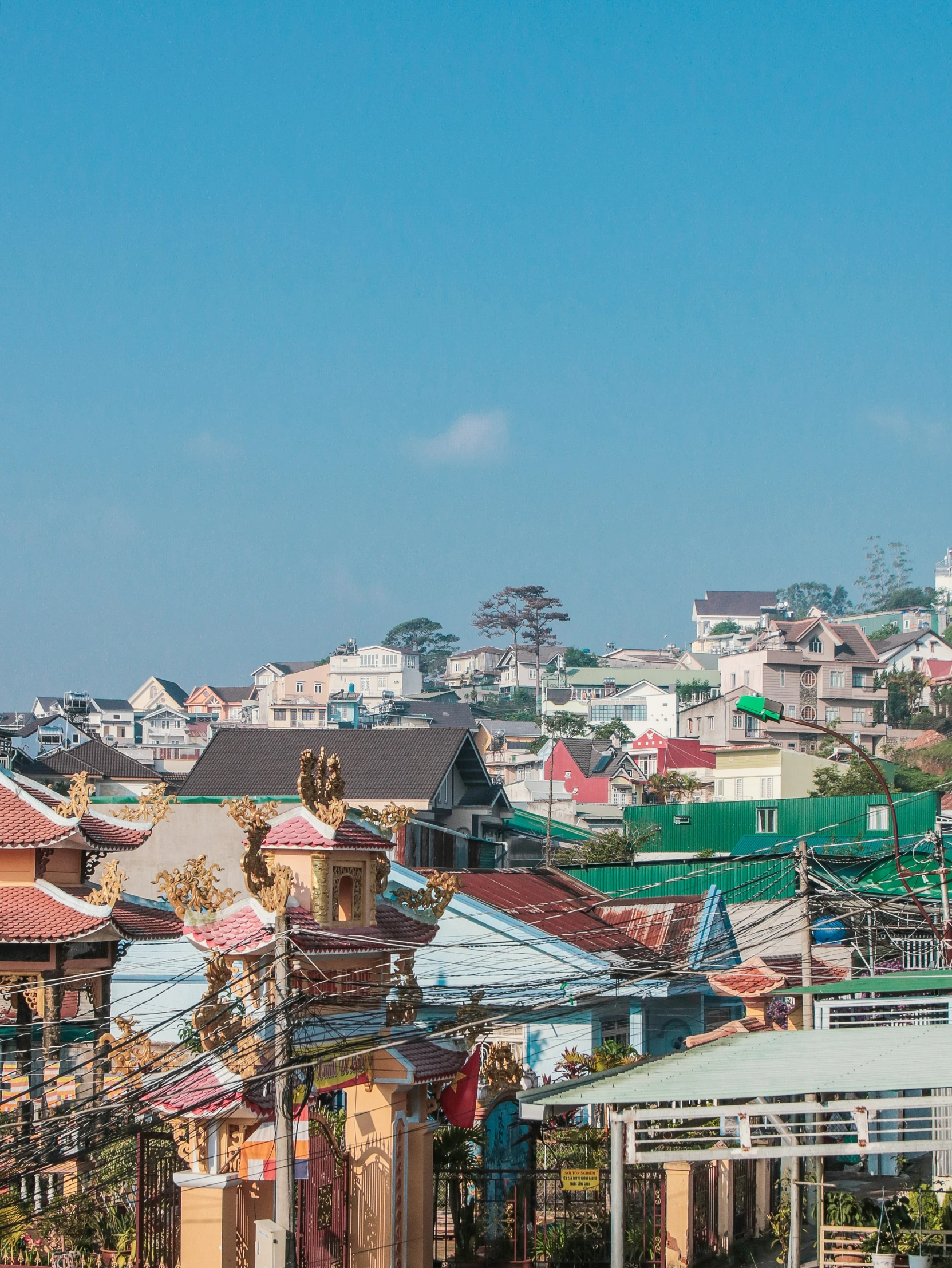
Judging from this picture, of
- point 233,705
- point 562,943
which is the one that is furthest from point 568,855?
point 233,705

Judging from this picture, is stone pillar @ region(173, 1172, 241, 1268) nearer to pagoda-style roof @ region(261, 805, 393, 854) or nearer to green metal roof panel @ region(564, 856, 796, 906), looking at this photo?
pagoda-style roof @ region(261, 805, 393, 854)

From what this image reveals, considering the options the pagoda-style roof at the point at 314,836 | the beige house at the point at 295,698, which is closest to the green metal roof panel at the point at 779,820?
the pagoda-style roof at the point at 314,836

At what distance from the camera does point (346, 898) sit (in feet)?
56.2

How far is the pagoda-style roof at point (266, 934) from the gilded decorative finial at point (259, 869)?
0.17 meters

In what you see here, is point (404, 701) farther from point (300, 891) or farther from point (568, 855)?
point (300, 891)

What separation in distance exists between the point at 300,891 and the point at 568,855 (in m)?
38.5

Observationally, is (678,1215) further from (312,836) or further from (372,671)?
(372,671)

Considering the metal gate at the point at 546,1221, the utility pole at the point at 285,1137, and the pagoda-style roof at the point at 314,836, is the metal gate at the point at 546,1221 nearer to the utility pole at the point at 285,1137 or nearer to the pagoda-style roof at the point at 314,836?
the utility pole at the point at 285,1137

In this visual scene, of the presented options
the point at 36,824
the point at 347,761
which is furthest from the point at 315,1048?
the point at 347,761

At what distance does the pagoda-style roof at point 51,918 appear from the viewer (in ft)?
69.7

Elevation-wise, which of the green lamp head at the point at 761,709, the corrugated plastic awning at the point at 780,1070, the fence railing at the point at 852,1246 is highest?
the green lamp head at the point at 761,709

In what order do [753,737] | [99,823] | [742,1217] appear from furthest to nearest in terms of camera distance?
[753,737], [99,823], [742,1217]

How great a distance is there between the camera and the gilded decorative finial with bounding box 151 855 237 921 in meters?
15.9

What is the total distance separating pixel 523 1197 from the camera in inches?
681
